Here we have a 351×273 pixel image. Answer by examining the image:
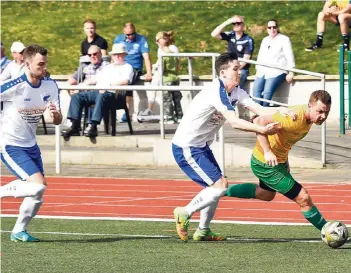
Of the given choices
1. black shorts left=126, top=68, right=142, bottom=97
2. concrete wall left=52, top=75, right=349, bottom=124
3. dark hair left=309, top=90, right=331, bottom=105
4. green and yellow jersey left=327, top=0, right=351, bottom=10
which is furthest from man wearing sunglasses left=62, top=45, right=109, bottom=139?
dark hair left=309, top=90, right=331, bottom=105

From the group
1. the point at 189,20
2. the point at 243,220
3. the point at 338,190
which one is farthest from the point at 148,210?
the point at 189,20

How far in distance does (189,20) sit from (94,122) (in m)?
10.6

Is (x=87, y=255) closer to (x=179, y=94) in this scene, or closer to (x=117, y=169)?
(x=117, y=169)

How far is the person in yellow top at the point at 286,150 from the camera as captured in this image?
11.6 meters

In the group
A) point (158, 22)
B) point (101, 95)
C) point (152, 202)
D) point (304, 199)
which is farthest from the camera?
point (158, 22)

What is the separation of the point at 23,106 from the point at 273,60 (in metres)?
9.76

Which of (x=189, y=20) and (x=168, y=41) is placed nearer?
(x=168, y=41)

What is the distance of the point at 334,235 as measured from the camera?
11477 millimetres

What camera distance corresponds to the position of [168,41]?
2234cm

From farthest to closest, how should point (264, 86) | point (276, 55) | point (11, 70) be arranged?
point (276, 55)
point (264, 86)
point (11, 70)

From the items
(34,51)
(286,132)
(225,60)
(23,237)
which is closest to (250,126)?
(286,132)

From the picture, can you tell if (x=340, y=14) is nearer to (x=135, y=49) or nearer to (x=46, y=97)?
(x=135, y=49)

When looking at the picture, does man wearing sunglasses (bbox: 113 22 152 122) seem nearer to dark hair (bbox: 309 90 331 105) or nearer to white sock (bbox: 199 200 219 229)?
white sock (bbox: 199 200 219 229)

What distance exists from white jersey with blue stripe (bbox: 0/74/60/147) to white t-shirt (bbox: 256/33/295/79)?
930 cm
